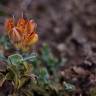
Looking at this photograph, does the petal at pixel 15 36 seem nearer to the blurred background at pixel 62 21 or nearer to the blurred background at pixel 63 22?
the blurred background at pixel 63 22

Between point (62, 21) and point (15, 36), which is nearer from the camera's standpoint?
point (15, 36)

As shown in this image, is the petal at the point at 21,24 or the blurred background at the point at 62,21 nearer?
the petal at the point at 21,24

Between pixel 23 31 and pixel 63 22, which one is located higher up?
pixel 23 31

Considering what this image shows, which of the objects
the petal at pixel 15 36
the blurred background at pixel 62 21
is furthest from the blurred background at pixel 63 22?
the petal at pixel 15 36

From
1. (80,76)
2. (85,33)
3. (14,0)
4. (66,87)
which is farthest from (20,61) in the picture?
(14,0)

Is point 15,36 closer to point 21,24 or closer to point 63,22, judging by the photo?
point 21,24

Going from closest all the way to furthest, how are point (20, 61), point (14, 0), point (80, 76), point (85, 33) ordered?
1. point (20, 61)
2. point (80, 76)
3. point (85, 33)
4. point (14, 0)

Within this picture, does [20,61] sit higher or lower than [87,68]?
higher

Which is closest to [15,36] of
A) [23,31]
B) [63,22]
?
[23,31]

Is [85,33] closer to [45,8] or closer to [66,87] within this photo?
[45,8]
